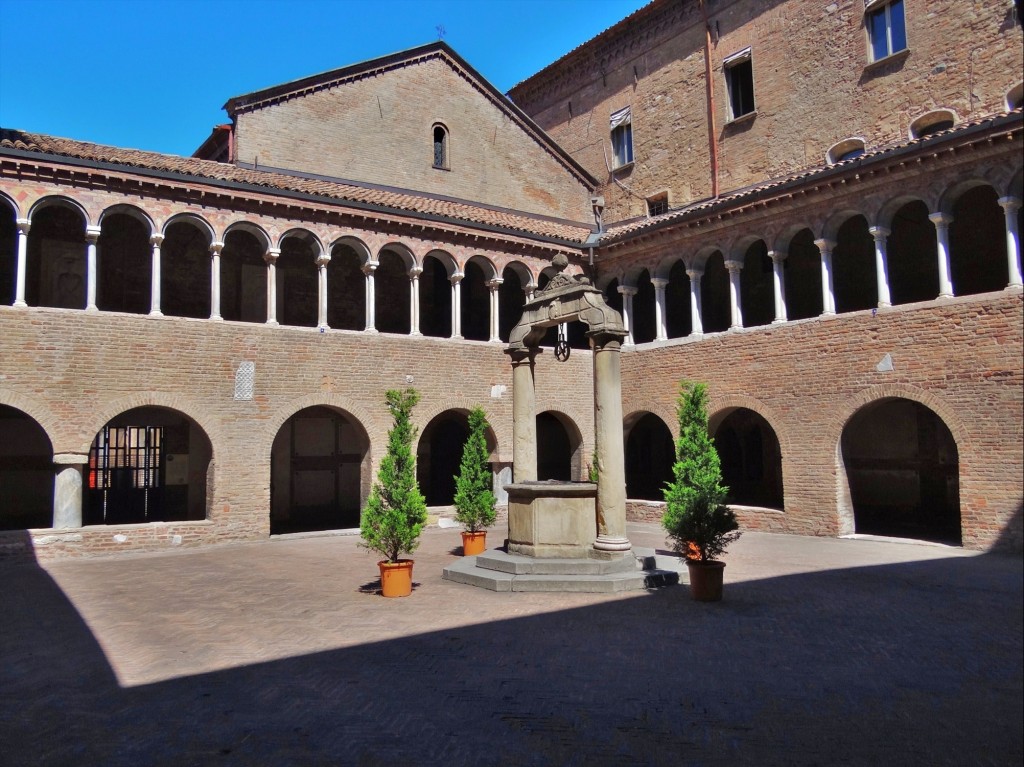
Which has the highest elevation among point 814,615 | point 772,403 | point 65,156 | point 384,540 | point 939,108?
point 939,108

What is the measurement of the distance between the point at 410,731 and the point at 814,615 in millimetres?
5503

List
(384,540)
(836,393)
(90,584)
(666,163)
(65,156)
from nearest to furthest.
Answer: (384,540), (90,584), (65,156), (836,393), (666,163)

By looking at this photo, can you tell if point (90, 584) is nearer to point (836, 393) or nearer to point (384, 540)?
point (384, 540)

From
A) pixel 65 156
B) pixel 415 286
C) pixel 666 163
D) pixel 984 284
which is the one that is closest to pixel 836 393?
pixel 984 284

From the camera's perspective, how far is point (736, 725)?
5484 mm

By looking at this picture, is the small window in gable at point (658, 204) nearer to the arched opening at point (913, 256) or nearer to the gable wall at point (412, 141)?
the gable wall at point (412, 141)

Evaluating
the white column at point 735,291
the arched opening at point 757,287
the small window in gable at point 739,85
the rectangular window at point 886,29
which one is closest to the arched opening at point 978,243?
the white column at point 735,291

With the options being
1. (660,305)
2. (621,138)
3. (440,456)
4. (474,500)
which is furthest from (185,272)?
(621,138)

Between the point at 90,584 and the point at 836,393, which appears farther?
the point at 836,393

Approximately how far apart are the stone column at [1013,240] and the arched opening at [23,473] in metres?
20.1

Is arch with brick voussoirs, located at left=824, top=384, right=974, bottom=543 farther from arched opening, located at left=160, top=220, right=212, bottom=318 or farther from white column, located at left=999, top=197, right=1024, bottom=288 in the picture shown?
arched opening, located at left=160, top=220, right=212, bottom=318

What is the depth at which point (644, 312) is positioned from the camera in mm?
22656

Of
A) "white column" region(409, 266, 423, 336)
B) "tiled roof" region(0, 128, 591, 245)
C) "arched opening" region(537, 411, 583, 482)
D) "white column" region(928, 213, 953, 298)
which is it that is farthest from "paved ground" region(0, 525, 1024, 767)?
"arched opening" region(537, 411, 583, 482)

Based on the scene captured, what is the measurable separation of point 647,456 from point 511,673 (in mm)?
17693
